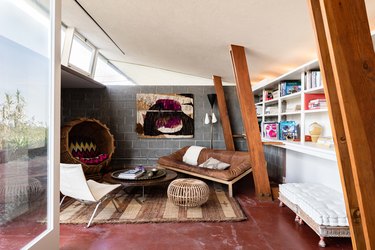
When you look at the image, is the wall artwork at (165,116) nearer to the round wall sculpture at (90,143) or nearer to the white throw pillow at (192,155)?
the white throw pillow at (192,155)

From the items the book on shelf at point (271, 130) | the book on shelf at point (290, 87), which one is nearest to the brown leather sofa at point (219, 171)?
the book on shelf at point (271, 130)

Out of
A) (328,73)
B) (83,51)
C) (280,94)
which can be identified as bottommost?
(328,73)

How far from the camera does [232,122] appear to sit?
239 inches

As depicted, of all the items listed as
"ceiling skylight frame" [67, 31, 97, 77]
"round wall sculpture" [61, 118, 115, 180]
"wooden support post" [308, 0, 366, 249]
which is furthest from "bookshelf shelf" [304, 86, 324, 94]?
"round wall sculpture" [61, 118, 115, 180]

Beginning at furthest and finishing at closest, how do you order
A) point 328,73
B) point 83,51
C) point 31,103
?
1. point 83,51
2. point 31,103
3. point 328,73

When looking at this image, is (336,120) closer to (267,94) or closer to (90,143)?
(267,94)

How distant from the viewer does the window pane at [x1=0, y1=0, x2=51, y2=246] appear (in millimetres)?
1661

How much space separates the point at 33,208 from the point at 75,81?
3.58 m

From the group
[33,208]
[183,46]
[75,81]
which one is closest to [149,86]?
[75,81]

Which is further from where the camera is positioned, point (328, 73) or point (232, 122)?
point (232, 122)

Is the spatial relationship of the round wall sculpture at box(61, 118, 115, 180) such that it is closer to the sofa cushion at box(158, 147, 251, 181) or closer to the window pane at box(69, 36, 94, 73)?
the window pane at box(69, 36, 94, 73)

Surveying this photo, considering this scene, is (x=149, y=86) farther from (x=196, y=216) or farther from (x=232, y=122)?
(x=196, y=216)

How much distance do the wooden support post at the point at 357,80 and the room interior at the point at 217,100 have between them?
8 centimetres

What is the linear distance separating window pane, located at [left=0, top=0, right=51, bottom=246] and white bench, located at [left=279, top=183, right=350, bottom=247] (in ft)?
8.19
